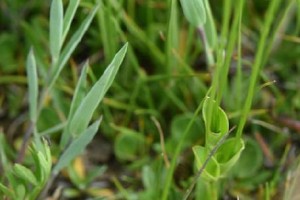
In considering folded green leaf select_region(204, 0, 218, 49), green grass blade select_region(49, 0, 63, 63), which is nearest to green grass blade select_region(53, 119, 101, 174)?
green grass blade select_region(49, 0, 63, 63)

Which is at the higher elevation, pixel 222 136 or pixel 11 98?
pixel 222 136

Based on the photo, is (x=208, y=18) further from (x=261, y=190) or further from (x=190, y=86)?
(x=261, y=190)

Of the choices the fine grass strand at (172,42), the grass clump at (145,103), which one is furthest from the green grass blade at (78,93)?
the fine grass strand at (172,42)

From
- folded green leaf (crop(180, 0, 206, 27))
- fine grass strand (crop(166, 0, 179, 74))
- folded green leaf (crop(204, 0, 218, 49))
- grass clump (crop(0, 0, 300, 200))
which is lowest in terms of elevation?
grass clump (crop(0, 0, 300, 200))

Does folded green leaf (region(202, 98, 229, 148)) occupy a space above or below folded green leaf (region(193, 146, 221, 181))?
above

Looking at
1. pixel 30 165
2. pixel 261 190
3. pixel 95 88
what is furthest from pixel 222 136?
pixel 30 165

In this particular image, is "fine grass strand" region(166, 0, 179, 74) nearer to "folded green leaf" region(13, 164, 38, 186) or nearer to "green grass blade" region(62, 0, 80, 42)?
"green grass blade" region(62, 0, 80, 42)
